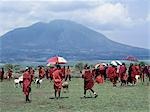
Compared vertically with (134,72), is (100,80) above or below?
below

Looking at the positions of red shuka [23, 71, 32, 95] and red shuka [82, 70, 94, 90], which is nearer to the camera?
red shuka [23, 71, 32, 95]

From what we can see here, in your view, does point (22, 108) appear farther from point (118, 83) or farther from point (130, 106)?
point (118, 83)

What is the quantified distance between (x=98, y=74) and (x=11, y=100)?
60.2 feet

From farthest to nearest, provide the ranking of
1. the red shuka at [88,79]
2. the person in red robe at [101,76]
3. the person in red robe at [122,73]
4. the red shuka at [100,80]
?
1. the person in red robe at [101,76]
2. the red shuka at [100,80]
3. the person in red robe at [122,73]
4. the red shuka at [88,79]

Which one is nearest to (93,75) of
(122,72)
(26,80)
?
(122,72)

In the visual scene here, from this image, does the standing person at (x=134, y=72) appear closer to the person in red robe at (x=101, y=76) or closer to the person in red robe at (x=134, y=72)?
the person in red robe at (x=134, y=72)

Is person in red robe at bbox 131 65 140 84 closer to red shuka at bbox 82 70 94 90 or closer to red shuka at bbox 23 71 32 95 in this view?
red shuka at bbox 82 70 94 90

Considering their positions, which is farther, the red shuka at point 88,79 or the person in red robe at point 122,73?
the person in red robe at point 122,73

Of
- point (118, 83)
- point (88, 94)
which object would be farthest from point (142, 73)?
point (88, 94)

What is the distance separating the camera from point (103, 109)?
1888cm

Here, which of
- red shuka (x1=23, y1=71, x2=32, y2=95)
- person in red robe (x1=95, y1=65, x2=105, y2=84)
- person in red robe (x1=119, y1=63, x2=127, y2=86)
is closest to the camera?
red shuka (x1=23, y1=71, x2=32, y2=95)

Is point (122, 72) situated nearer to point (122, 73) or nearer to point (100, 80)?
point (122, 73)

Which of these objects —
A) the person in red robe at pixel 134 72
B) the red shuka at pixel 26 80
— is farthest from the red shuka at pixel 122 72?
the red shuka at pixel 26 80

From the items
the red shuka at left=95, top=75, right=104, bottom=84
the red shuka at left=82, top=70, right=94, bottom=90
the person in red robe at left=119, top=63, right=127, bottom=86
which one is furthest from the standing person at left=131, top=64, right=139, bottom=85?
the red shuka at left=82, top=70, right=94, bottom=90
